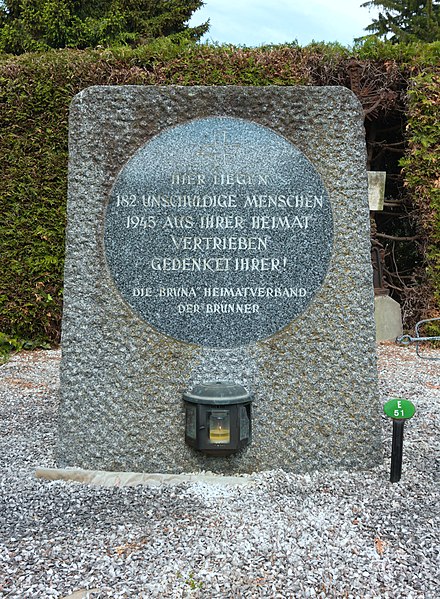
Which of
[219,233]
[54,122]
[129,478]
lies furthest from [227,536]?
[54,122]

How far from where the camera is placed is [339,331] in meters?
2.48

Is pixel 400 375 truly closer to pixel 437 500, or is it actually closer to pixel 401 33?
pixel 437 500

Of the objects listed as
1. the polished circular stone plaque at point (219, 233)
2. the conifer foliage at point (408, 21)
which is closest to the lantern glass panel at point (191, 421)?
the polished circular stone plaque at point (219, 233)

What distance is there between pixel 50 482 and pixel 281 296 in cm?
130

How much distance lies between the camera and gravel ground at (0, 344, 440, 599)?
170cm

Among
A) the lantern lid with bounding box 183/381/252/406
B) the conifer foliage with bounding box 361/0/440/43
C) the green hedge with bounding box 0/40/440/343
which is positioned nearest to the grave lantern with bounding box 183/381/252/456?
the lantern lid with bounding box 183/381/252/406

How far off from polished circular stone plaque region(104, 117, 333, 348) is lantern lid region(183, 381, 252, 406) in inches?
7.1

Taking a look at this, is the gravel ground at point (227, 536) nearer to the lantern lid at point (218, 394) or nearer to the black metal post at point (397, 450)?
the black metal post at point (397, 450)

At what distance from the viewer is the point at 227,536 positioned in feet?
6.38

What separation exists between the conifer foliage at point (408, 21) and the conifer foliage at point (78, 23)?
725 cm

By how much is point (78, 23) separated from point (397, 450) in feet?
31.3

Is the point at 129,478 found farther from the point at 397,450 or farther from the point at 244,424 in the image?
the point at 397,450

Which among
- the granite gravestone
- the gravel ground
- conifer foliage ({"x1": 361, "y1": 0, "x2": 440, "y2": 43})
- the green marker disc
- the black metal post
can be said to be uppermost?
conifer foliage ({"x1": 361, "y1": 0, "x2": 440, "y2": 43})

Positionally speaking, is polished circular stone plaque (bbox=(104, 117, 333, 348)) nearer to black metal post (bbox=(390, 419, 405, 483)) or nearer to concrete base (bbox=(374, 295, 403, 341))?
black metal post (bbox=(390, 419, 405, 483))
